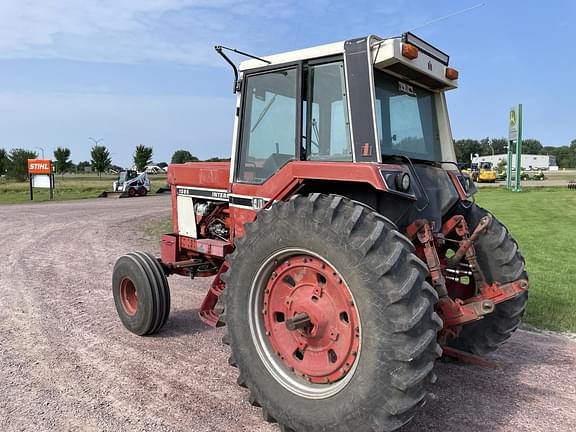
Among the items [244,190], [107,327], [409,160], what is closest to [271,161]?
[244,190]

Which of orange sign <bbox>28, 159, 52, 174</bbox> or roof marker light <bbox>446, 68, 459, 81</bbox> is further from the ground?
orange sign <bbox>28, 159, 52, 174</bbox>

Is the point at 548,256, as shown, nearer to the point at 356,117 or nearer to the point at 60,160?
the point at 356,117

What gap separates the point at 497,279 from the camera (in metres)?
4.20

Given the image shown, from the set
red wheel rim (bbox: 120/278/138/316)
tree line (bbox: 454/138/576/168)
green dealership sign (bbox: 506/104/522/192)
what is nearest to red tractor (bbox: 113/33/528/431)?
red wheel rim (bbox: 120/278/138/316)

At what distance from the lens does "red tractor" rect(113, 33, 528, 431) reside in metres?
2.79

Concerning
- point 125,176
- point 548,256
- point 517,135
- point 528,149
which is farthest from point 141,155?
point 528,149

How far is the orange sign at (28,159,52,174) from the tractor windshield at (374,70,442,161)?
31.8 m

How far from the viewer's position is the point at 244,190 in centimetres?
433

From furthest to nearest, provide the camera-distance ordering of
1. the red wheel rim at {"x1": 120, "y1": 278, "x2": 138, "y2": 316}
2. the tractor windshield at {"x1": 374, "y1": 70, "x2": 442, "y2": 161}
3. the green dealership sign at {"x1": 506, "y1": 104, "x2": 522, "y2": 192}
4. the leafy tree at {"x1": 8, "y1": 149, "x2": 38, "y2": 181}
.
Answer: the leafy tree at {"x1": 8, "y1": 149, "x2": 38, "y2": 181} → the green dealership sign at {"x1": 506, "y1": 104, "x2": 522, "y2": 192} → the red wheel rim at {"x1": 120, "y1": 278, "x2": 138, "y2": 316} → the tractor windshield at {"x1": 374, "y1": 70, "x2": 442, "y2": 161}

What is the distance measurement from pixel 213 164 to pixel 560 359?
4.00 m

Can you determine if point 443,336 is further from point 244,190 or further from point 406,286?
point 244,190

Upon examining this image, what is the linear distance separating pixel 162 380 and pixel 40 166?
31.7 meters

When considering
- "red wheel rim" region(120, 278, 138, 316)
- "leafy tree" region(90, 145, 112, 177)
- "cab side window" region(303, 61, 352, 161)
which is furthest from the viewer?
"leafy tree" region(90, 145, 112, 177)

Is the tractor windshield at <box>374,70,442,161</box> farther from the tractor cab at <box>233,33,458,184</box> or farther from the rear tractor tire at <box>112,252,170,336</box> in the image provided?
the rear tractor tire at <box>112,252,170,336</box>
